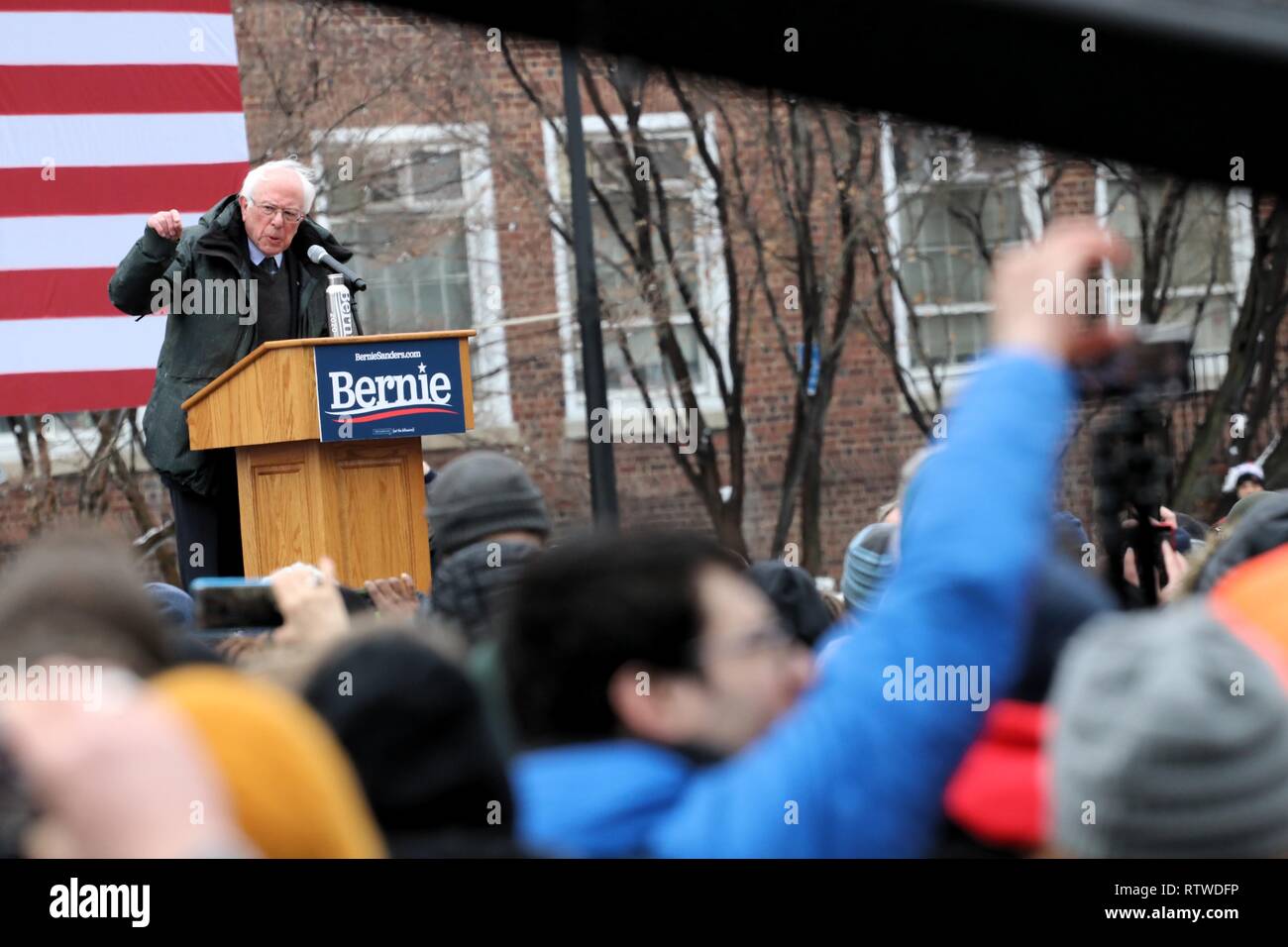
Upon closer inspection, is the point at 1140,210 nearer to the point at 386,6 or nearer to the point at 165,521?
the point at 165,521

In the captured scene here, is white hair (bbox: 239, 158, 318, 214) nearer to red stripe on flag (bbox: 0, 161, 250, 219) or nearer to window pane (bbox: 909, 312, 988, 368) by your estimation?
red stripe on flag (bbox: 0, 161, 250, 219)

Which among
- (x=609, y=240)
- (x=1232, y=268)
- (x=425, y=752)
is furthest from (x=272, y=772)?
(x=1232, y=268)

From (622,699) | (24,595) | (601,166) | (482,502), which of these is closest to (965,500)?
(622,699)

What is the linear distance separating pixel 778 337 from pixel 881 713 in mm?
11905

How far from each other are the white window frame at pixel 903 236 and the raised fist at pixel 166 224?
8268 mm

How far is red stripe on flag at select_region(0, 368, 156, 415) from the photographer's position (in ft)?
23.2

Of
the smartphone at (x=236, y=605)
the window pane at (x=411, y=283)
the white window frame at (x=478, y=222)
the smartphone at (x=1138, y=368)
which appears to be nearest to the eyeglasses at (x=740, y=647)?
the smartphone at (x=1138, y=368)

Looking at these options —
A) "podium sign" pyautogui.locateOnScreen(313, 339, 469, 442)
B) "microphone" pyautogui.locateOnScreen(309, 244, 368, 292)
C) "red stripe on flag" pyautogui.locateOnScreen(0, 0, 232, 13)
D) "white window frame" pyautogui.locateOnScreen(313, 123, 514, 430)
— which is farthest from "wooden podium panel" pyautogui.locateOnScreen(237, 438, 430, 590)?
"white window frame" pyautogui.locateOnScreen(313, 123, 514, 430)

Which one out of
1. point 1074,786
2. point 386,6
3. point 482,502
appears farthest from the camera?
point 482,502

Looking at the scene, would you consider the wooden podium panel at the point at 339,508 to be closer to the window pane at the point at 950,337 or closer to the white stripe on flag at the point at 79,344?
the white stripe on flag at the point at 79,344

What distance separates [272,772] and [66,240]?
657 centimetres

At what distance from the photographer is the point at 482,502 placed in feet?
10.0

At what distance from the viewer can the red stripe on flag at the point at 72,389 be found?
7.07m

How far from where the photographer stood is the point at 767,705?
5.49ft
